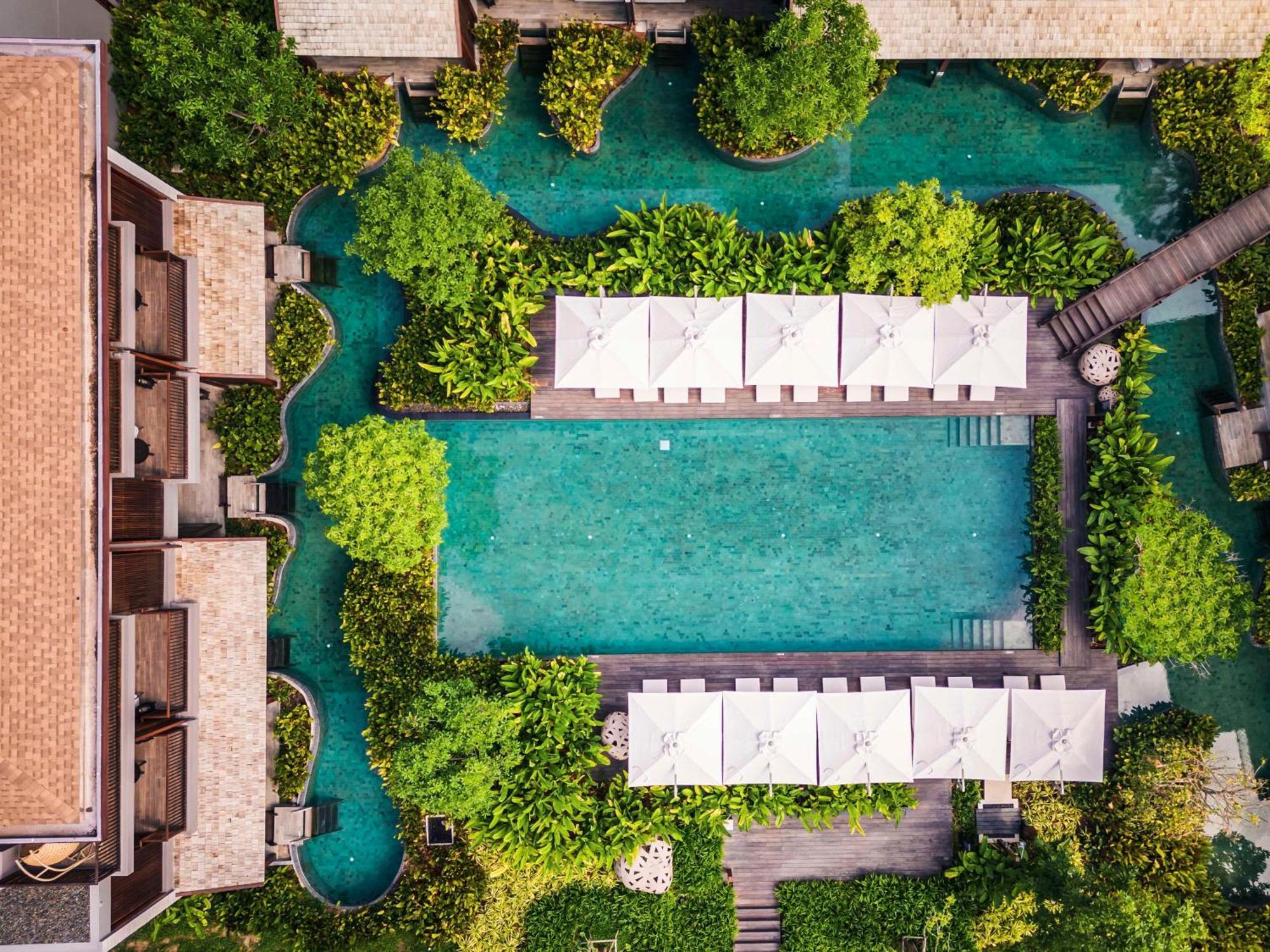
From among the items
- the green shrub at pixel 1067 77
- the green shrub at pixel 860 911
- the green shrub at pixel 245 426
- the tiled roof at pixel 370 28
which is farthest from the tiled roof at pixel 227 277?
the green shrub at pixel 1067 77

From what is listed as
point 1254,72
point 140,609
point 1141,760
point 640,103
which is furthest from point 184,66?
point 1141,760

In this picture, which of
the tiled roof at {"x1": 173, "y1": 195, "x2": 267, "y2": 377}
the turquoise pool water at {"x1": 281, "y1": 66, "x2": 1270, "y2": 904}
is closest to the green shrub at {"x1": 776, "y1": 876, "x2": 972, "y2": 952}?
the turquoise pool water at {"x1": 281, "y1": 66, "x2": 1270, "y2": 904}

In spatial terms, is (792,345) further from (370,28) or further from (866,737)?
(370,28)

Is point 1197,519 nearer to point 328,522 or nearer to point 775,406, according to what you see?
point 775,406

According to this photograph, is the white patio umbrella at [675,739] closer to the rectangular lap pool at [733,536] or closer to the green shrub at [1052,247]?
the rectangular lap pool at [733,536]

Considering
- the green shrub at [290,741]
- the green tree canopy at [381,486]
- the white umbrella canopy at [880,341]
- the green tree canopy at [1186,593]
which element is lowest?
the green shrub at [290,741]

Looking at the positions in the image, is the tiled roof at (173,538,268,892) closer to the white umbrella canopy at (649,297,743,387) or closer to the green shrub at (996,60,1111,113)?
the white umbrella canopy at (649,297,743,387)
